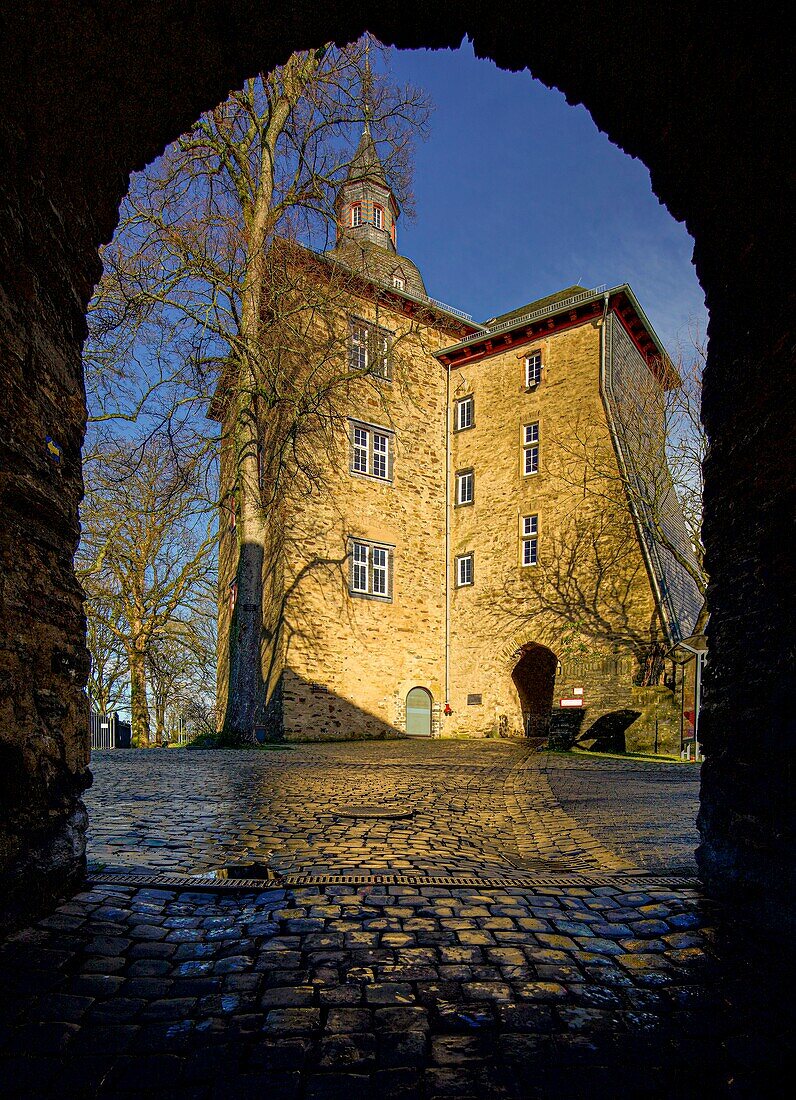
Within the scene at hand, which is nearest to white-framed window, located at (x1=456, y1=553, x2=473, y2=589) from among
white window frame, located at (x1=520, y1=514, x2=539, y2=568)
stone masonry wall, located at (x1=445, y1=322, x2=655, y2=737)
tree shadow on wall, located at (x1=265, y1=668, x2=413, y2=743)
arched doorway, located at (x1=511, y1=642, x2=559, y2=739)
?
stone masonry wall, located at (x1=445, y1=322, x2=655, y2=737)

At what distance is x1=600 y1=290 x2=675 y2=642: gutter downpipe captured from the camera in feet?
60.5

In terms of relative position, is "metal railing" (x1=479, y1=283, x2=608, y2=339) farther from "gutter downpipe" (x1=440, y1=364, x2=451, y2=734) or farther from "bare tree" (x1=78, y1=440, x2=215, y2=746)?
"bare tree" (x1=78, y1=440, x2=215, y2=746)

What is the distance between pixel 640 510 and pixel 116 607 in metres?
16.0

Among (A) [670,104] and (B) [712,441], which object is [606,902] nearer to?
(B) [712,441]

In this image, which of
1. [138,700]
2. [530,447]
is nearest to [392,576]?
[530,447]

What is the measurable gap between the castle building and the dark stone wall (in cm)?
1268

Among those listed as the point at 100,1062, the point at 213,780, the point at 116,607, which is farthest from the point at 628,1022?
the point at 116,607

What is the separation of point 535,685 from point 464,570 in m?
4.47

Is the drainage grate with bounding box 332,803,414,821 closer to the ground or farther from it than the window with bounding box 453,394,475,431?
closer to the ground

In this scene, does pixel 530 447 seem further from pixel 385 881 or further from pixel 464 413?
pixel 385 881

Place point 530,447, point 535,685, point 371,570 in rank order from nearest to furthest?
point 371,570, point 530,447, point 535,685

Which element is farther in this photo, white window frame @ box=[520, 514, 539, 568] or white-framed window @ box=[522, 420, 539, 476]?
white-framed window @ box=[522, 420, 539, 476]

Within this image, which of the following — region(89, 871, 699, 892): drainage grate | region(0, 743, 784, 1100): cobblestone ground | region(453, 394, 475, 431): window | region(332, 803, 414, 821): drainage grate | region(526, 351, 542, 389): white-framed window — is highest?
region(526, 351, 542, 389): white-framed window

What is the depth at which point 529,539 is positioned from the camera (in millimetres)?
22047
